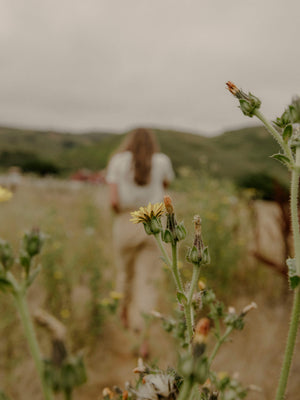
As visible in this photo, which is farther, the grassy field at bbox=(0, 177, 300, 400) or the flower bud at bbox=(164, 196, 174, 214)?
the grassy field at bbox=(0, 177, 300, 400)

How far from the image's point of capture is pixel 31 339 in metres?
0.47

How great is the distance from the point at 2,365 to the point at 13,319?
0.33 m

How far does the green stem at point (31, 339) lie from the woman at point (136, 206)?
7.57 ft

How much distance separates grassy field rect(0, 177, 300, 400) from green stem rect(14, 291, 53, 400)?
1.62 metres

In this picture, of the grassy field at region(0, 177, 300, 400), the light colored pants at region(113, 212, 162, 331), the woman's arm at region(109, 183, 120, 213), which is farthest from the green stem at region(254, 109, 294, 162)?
the light colored pants at region(113, 212, 162, 331)

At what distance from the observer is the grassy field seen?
8.11 feet

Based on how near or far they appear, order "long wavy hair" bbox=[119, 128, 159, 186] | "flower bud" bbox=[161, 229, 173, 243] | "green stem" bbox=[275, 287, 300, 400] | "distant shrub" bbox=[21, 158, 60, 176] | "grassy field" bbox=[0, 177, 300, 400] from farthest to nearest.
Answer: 1. "distant shrub" bbox=[21, 158, 60, 176]
2. "long wavy hair" bbox=[119, 128, 159, 186]
3. "grassy field" bbox=[0, 177, 300, 400]
4. "flower bud" bbox=[161, 229, 173, 243]
5. "green stem" bbox=[275, 287, 300, 400]

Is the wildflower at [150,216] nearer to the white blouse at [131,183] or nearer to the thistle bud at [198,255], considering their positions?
the thistle bud at [198,255]

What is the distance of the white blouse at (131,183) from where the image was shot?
2879 mm

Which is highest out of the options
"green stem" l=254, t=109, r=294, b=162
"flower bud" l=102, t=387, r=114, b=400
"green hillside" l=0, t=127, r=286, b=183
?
"green hillside" l=0, t=127, r=286, b=183

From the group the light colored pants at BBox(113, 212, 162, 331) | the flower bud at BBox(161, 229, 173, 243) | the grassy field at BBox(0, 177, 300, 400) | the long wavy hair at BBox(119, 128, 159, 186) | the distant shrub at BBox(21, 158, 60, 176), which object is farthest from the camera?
the distant shrub at BBox(21, 158, 60, 176)

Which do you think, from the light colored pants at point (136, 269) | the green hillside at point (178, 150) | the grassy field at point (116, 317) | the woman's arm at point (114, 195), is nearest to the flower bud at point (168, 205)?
the grassy field at point (116, 317)

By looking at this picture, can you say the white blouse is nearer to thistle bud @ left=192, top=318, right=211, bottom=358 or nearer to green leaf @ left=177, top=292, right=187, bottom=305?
green leaf @ left=177, top=292, right=187, bottom=305

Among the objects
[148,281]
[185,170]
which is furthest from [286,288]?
[185,170]
